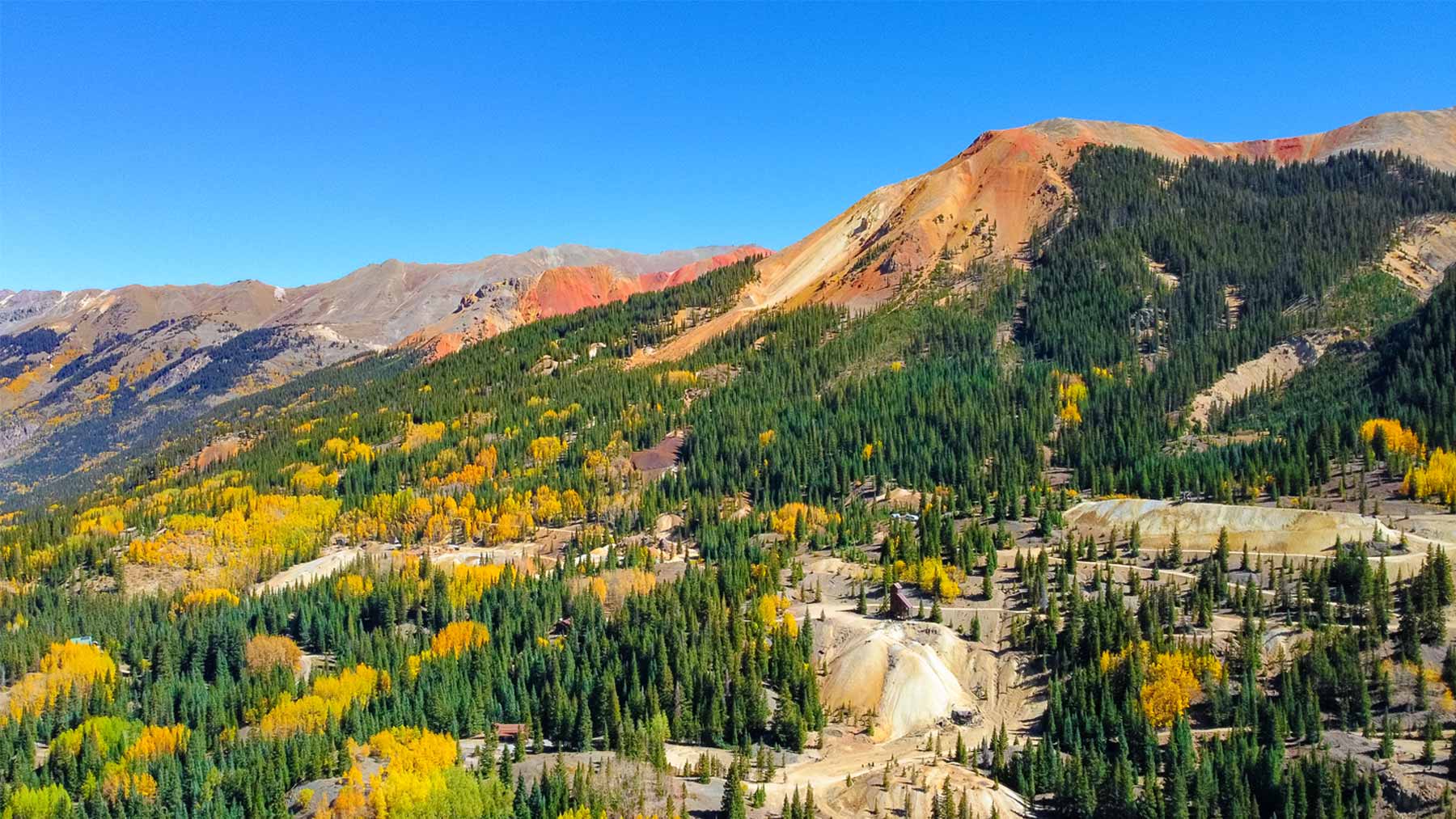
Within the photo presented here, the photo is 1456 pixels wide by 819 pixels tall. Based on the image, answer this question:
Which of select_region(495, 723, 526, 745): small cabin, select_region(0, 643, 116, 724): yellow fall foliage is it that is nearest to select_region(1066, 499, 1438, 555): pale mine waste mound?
select_region(495, 723, 526, 745): small cabin

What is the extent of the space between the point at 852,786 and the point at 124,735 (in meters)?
65.6

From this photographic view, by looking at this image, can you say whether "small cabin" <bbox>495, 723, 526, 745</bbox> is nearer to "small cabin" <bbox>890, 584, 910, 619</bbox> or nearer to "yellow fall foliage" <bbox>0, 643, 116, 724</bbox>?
"small cabin" <bbox>890, 584, 910, 619</bbox>

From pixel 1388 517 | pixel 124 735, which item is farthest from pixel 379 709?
pixel 1388 517

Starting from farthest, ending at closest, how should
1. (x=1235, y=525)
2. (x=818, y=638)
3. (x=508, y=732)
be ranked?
(x=1235, y=525) → (x=818, y=638) → (x=508, y=732)

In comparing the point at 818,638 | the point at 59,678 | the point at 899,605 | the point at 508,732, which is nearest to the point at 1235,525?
the point at 899,605

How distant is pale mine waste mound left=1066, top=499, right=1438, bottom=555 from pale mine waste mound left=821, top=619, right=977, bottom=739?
32.5 meters

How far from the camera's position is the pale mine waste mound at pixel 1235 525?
125562 millimetres

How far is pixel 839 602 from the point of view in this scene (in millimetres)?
133625

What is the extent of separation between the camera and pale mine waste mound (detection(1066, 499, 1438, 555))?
412 ft

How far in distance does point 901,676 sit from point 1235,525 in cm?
4561

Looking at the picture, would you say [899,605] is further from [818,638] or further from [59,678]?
[59,678]

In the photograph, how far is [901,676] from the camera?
11294 centimetres

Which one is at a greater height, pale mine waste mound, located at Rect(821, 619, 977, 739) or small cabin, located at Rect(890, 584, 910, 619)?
small cabin, located at Rect(890, 584, 910, 619)

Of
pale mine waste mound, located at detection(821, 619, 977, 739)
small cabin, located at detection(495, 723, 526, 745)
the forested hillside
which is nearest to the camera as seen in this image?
the forested hillside
